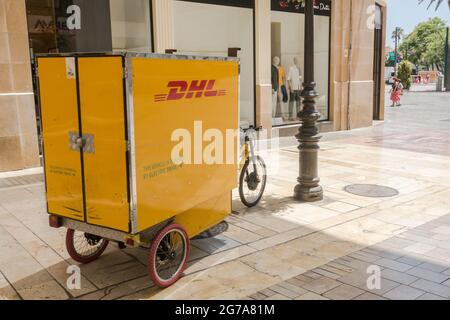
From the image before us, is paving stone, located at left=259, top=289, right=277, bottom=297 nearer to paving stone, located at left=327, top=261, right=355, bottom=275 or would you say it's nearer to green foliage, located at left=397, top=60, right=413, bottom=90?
paving stone, located at left=327, top=261, right=355, bottom=275

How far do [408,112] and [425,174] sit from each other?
1463cm

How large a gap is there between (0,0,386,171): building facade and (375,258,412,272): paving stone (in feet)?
11.4

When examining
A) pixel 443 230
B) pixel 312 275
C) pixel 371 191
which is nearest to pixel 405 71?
pixel 371 191

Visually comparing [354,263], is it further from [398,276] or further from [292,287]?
[292,287]

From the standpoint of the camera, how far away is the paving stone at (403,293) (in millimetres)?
4477

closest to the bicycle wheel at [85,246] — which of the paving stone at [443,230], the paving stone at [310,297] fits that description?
the paving stone at [310,297]

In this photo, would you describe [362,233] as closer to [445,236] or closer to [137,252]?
[445,236]

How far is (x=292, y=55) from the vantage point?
15305 millimetres

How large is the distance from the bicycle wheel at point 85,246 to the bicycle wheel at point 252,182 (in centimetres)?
249

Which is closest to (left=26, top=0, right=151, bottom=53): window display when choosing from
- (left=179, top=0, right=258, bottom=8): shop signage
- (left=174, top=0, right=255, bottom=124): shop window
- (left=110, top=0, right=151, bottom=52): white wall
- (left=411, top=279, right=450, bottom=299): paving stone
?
(left=110, top=0, right=151, bottom=52): white wall

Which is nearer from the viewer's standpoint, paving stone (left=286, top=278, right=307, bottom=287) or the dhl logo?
the dhl logo

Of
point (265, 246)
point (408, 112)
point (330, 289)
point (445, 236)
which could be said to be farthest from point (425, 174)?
point (408, 112)

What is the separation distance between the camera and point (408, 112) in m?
23.2

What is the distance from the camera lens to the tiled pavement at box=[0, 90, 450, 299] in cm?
466
